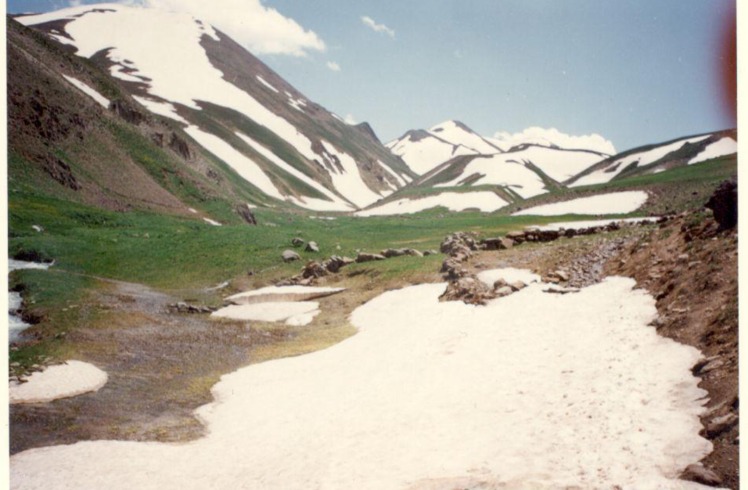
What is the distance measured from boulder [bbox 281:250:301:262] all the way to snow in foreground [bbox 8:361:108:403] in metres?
23.8

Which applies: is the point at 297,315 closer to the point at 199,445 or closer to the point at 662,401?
the point at 199,445

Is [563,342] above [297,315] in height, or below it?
above

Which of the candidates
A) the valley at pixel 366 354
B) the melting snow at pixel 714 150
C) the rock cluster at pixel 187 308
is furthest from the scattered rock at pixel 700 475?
the melting snow at pixel 714 150

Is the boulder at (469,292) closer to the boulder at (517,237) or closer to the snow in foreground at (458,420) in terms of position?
the snow in foreground at (458,420)

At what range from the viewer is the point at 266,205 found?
108 metres

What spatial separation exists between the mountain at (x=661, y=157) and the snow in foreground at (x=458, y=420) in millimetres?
79649

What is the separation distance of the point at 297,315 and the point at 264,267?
12113mm

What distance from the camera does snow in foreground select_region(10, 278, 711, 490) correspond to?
9789 millimetres

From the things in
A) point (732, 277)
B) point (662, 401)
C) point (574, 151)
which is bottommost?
point (662, 401)

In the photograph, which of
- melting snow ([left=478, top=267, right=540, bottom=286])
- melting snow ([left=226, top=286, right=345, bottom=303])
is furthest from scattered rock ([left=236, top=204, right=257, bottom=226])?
melting snow ([left=478, top=267, right=540, bottom=286])

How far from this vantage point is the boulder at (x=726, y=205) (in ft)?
55.0

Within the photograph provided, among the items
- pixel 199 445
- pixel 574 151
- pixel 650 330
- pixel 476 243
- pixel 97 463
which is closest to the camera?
pixel 97 463

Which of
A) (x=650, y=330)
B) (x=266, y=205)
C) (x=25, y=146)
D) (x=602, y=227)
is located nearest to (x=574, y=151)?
(x=266, y=205)

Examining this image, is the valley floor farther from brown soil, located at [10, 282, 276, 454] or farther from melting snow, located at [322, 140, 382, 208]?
melting snow, located at [322, 140, 382, 208]
